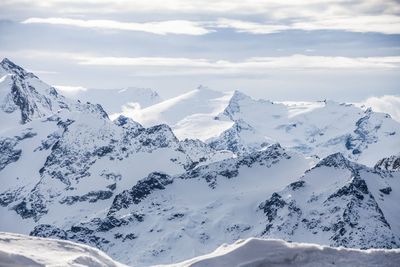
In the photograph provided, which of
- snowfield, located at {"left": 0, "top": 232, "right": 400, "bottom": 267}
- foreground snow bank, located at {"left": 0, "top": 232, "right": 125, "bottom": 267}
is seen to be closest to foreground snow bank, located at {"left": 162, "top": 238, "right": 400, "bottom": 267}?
snowfield, located at {"left": 0, "top": 232, "right": 400, "bottom": 267}

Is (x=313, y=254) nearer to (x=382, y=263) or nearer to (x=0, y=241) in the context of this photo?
(x=382, y=263)

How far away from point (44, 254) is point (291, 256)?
1387 centimetres

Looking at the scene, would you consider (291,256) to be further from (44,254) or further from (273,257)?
(44,254)

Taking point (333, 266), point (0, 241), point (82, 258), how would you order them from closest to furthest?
point (333, 266), point (82, 258), point (0, 241)

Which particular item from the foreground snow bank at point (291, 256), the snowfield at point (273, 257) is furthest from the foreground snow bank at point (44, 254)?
the foreground snow bank at point (291, 256)

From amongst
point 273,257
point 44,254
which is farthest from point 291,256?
point 44,254

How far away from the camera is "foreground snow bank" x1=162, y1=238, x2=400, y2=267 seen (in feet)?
117

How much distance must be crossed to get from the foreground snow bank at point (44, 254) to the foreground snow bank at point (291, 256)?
20.2 feet

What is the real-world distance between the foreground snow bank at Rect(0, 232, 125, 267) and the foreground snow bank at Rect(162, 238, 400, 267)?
6159 millimetres

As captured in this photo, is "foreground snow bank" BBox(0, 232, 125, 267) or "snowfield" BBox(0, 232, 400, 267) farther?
"foreground snow bank" BBox(0, 232, 125, 267)

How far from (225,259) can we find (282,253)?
9.52 feet

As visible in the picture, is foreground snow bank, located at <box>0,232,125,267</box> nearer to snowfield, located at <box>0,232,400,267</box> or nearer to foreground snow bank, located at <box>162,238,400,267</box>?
snowfield, located at <box>0,232,400,267</box>

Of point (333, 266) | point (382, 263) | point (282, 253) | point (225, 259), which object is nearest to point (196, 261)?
point (225, 259)

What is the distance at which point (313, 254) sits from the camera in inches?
1419
